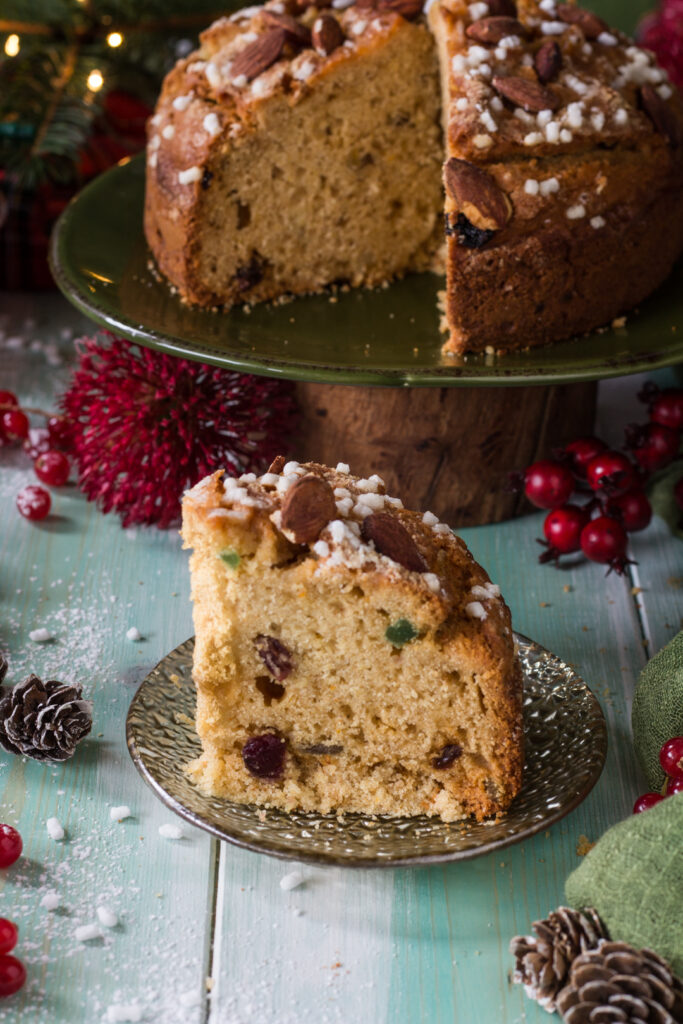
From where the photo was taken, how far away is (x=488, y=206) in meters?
2.65

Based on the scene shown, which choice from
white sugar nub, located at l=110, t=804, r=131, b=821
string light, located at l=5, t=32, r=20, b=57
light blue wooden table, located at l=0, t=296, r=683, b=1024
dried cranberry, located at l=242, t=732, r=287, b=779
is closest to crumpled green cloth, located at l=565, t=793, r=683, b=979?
light blue wooden table, located at l=0, t=296, r=683, b=1024

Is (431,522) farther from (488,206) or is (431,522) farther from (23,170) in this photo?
(23,170)

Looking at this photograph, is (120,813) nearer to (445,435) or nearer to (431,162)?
(445,435)

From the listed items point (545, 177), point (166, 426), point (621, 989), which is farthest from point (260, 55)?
point (621, 989)

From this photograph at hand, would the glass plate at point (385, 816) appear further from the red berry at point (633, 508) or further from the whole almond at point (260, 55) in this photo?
the whole almond at point (260, 55)

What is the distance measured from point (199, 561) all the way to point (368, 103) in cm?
152

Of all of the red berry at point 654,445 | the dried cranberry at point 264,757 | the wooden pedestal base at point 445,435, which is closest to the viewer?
the dried cranberry at point 264,757

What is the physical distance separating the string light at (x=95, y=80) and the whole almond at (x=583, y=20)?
4.32 ft

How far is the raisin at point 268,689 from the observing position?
6.88 feet

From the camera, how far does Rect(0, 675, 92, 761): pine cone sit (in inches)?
89.7

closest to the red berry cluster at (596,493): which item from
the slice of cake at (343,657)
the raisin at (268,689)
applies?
the slice of cake at (343,657)

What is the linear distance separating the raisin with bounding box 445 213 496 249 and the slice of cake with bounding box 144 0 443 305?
58 cm

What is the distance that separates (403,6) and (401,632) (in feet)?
5.75

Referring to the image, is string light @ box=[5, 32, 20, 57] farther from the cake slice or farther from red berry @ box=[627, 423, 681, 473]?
red berry @ box=[627, 423, 681, 473]
